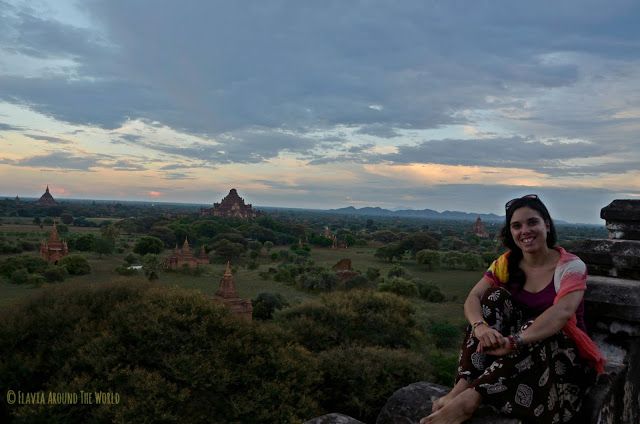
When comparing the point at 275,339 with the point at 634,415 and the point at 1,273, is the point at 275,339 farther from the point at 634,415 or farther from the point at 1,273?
the point at 1,273

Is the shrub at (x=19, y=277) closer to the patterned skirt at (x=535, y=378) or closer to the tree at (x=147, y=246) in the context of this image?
the tree at (x=147, y=246)

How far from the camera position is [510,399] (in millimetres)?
2010

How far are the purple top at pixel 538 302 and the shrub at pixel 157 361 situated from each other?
706 cm

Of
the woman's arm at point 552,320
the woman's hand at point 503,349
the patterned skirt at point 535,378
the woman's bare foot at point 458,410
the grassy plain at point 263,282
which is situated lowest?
the grassy plain at point 263,282

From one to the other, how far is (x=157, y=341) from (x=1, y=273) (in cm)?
2588

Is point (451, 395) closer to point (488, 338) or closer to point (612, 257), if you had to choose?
point (488, 338)

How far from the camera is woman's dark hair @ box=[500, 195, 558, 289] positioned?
8.51 ft

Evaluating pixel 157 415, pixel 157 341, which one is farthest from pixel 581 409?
pixel 157 341

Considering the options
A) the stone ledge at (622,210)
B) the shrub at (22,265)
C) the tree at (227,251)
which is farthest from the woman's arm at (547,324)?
the tree at (227,251)

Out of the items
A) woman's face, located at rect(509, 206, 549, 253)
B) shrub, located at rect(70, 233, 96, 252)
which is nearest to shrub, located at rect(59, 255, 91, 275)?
shrub, located at rect(70, 233, 96, 252)

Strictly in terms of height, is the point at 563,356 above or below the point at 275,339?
above

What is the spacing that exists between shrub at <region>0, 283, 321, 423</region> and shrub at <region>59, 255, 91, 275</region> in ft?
72.9

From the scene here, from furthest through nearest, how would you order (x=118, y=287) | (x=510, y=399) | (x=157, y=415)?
(x=118, y=287), (x=157, y=415), (x=510, y=399)

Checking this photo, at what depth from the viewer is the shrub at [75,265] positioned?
31016mm
